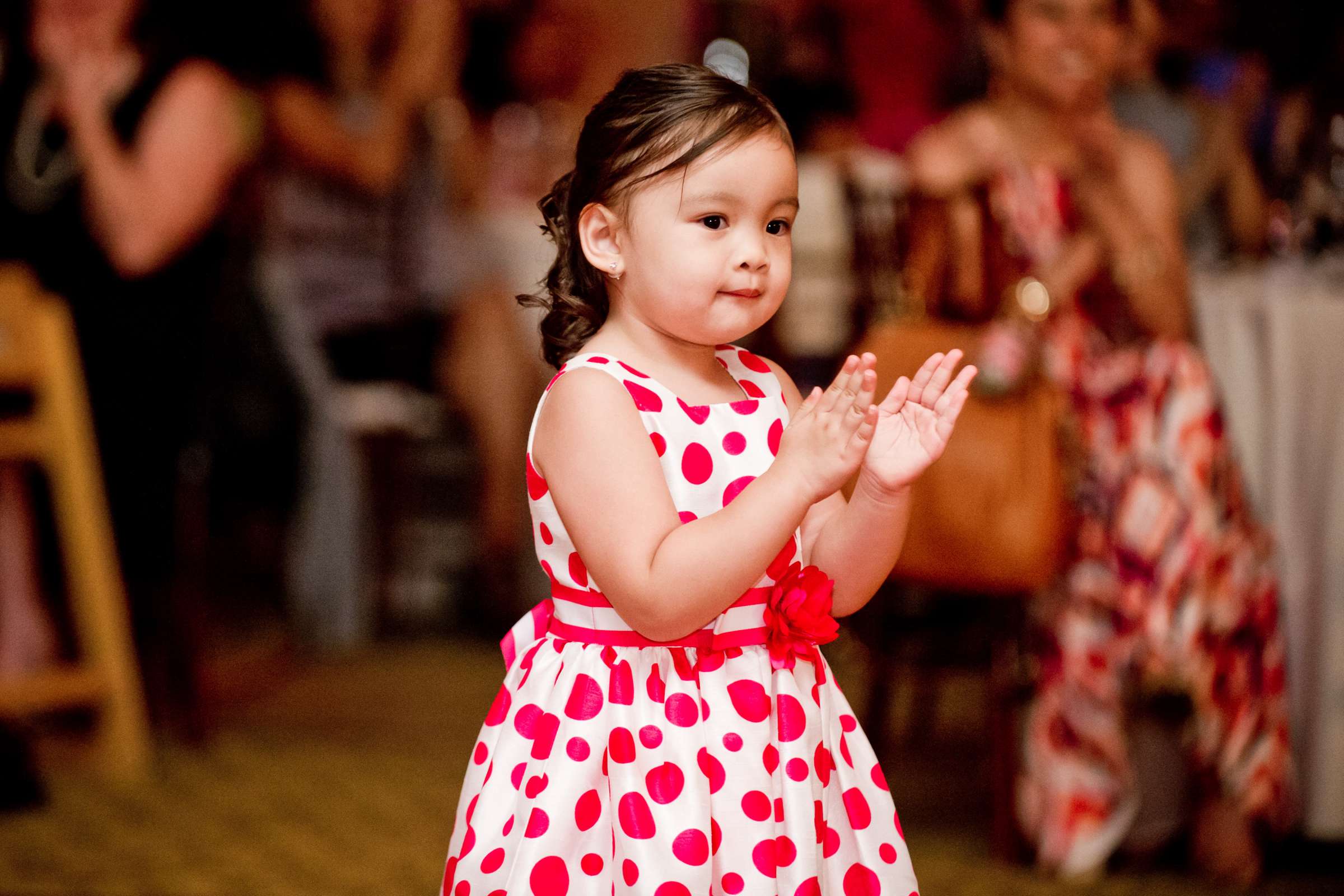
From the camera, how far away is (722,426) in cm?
103

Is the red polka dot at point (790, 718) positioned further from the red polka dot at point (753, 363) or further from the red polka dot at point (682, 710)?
the red polka dot at point (753, 363)

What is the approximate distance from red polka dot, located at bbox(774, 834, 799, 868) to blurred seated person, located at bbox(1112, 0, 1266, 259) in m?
2.52

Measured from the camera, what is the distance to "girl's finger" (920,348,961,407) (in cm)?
98

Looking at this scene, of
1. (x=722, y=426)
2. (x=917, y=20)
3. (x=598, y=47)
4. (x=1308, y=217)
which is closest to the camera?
(x=722, y=426)

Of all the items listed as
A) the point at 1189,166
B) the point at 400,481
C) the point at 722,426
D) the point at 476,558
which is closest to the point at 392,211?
the point at 400,481

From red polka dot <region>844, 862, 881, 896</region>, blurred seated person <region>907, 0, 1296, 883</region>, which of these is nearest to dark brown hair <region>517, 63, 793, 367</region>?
red polka dot <region>844, 862, 881, 896</region>

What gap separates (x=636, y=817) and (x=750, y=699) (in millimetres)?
116

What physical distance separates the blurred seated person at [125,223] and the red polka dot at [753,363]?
202 centimetres

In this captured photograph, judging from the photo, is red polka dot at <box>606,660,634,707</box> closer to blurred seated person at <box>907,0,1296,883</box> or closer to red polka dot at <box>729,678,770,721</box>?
red polka dot at <box>729,678,770,721</box>

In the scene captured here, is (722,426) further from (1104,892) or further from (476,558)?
(476,558)

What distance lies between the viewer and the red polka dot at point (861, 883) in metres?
1.02

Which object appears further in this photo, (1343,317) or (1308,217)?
(1308,217)

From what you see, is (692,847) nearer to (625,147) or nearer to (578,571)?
(578,571)

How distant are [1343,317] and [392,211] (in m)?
2.66
